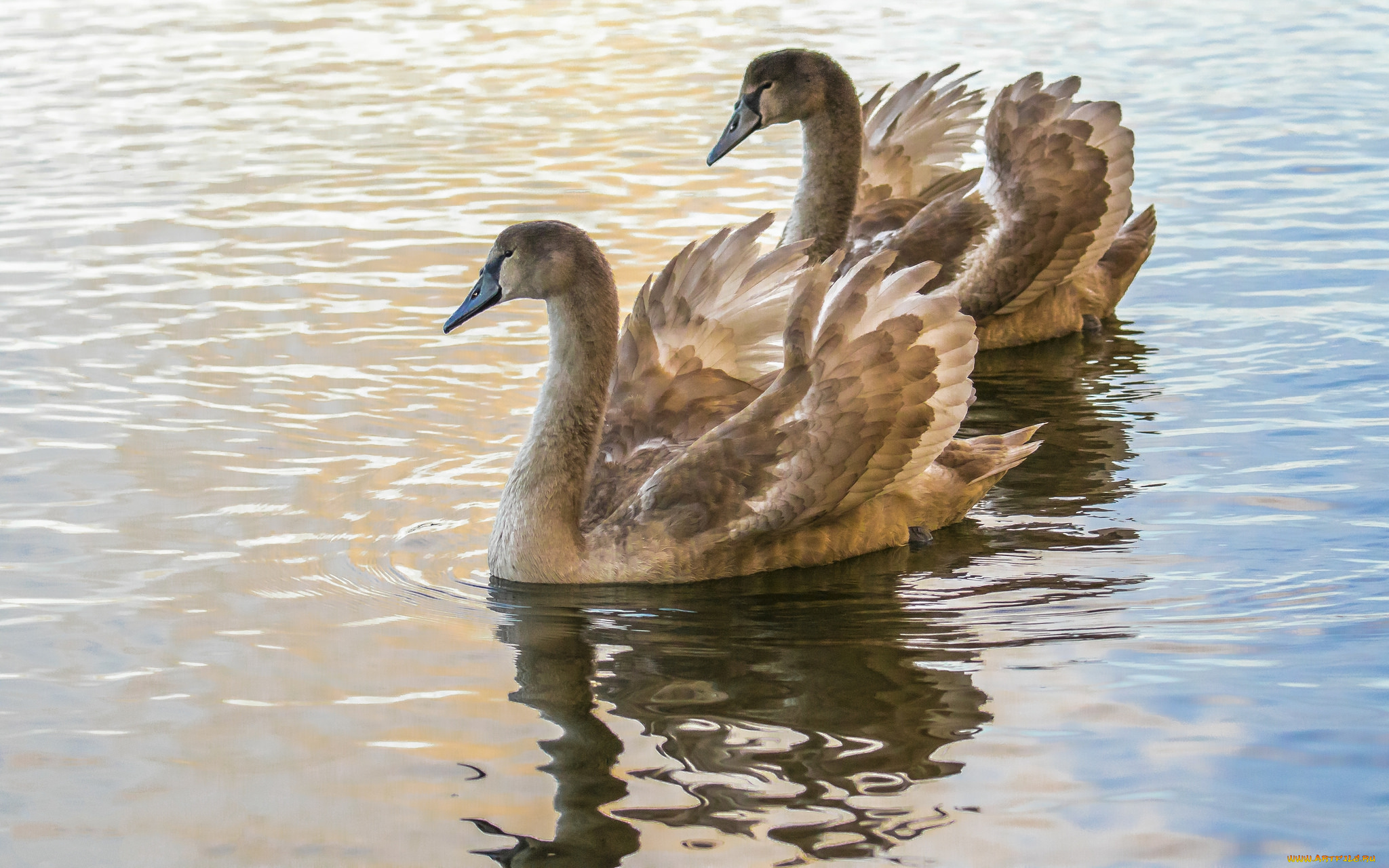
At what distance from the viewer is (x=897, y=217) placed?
A: 11453 millimetres

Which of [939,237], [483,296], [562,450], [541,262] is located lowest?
[562,450]

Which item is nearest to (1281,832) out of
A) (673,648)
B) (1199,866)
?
(1199,866)

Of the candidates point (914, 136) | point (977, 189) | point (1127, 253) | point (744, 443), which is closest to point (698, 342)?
point (744, 443)

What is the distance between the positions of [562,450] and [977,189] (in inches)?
175

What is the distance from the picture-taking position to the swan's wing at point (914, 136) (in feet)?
39.4

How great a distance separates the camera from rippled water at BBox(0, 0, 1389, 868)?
554cm

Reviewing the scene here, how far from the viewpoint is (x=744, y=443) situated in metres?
7.48

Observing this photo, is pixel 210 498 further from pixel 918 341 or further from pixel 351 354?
pixel 918 341

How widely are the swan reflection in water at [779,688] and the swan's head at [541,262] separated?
1.25m

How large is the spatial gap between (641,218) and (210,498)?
5801 millimetres

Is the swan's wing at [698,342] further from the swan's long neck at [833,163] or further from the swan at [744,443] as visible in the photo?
the swan's long neck at [833,163]

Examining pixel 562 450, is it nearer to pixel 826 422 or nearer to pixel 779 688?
pixel 826 422

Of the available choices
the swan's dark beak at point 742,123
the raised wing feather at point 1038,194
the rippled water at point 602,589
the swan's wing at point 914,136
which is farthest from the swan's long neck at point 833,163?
the rippled water at point 602,589

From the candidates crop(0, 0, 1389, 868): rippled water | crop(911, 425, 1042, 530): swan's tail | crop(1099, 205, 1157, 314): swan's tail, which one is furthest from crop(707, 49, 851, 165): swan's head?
crop(911, 425, 1042, 530): swan's tail
